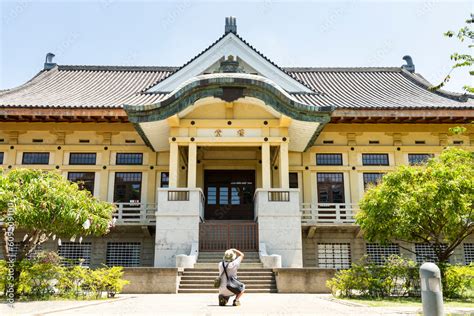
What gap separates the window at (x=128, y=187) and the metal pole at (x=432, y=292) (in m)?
17.7

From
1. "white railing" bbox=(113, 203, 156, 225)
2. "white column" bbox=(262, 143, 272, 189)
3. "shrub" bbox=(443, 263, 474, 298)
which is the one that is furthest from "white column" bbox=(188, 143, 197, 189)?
"shrub" bbox=(443, 263, 474, 298)

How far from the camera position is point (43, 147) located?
22.5 meters

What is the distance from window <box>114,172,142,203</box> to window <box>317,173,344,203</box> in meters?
9.37

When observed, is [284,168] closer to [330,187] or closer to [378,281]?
[330,187]

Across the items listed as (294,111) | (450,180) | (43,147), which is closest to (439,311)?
(450,180)

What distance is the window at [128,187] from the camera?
22.2m

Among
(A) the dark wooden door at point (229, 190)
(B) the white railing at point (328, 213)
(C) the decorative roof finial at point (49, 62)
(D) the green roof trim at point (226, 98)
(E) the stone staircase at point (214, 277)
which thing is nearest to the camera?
(E) the stone staircase at point (214, 277)

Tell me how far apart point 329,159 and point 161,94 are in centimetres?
936

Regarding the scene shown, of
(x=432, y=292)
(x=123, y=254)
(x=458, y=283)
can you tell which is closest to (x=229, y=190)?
(x=123, y=254)

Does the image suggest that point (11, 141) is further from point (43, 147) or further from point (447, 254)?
point (447, 254)

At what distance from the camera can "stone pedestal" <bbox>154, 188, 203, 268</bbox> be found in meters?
18.0

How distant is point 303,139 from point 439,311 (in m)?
15.6

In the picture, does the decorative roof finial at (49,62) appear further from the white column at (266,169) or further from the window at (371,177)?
the window at (371,177)

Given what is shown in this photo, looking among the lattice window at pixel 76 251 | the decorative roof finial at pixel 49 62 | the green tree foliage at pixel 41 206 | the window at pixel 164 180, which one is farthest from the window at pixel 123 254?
the decorative roof finial at pixel 49 62
